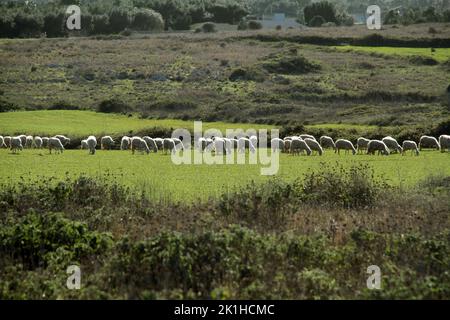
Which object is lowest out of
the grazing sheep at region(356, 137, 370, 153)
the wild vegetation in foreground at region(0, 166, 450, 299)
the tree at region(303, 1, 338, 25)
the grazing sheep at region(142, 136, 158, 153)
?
the grazing sheep at region(142, 136, 158, 153)

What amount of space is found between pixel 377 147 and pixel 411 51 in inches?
2109

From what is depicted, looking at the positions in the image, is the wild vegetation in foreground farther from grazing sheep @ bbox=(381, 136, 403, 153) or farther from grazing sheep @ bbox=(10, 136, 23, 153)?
grazing sheep @ bbox=(10, 136, 23, 153)

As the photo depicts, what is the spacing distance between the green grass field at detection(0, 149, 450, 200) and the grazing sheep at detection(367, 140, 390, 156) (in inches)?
72.7

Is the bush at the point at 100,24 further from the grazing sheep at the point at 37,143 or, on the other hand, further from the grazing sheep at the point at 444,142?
the grazing sheep at the point at 444,142

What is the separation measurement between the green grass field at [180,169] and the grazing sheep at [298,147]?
115 cm

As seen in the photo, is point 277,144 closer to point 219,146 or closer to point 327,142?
point 327,142

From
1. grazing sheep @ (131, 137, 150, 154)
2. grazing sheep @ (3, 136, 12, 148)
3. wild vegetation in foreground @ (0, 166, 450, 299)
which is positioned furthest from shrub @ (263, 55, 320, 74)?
wild vegetation in foreground @ (0, 166, 450, 299)

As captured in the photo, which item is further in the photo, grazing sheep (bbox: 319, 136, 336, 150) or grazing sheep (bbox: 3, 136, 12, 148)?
grazing sheep (bbox: 3, 136, 12, 148)

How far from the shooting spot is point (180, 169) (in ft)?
106

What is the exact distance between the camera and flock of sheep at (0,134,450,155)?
4059 centimetres

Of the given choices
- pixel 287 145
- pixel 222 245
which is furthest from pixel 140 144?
pixel 222 245

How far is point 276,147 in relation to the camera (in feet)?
140

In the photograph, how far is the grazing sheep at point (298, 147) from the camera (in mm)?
40344

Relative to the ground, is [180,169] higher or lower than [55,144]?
higher
